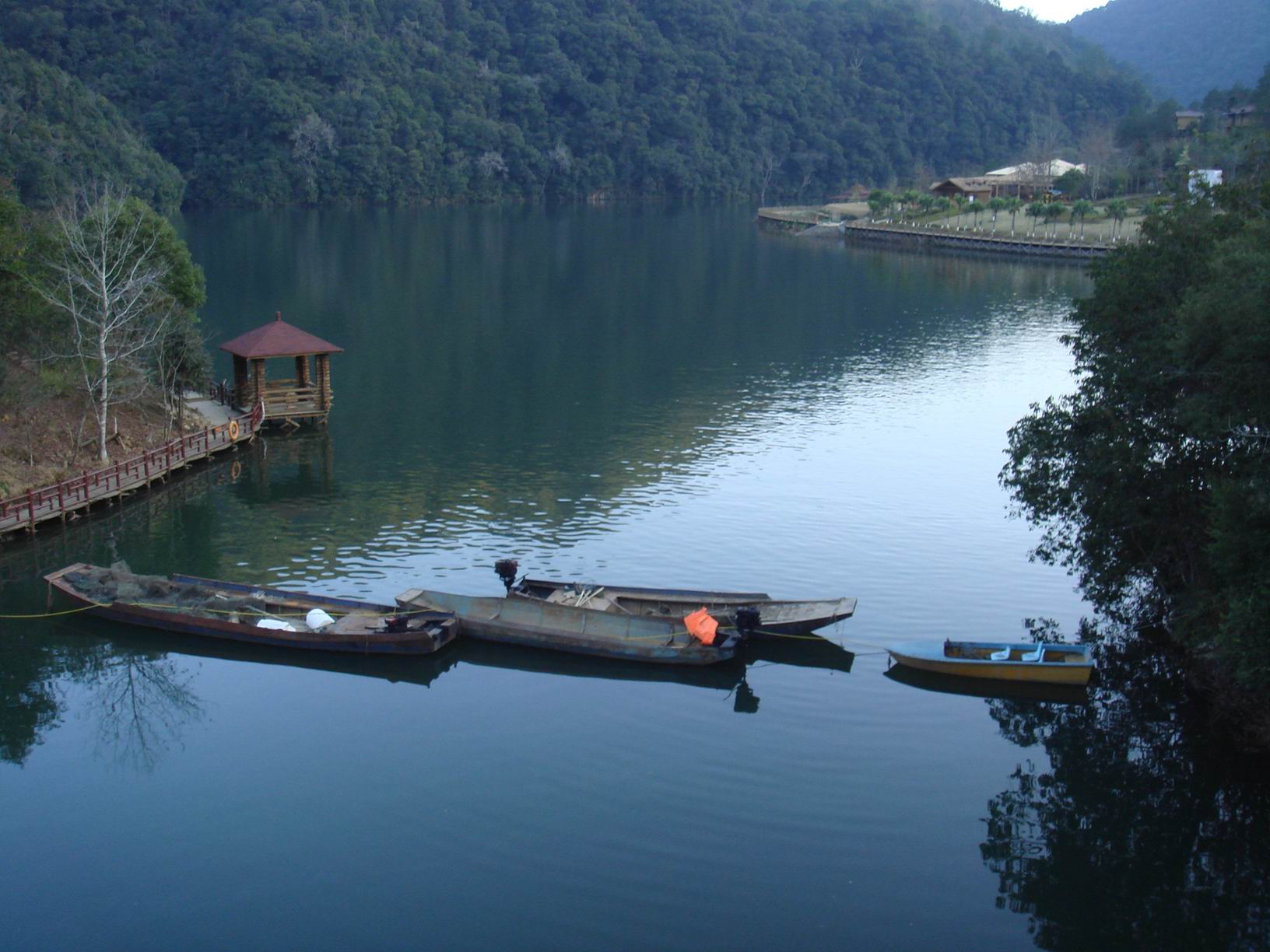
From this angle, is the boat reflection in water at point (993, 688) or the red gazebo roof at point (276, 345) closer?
the boat reflection in water at point (993, 688)

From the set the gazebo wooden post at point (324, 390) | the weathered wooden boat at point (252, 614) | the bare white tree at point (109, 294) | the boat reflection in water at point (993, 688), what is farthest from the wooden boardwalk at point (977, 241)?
the weathered wooden boat at point (252, 614)

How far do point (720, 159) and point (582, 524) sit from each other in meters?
162

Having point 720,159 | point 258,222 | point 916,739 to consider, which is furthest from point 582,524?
point 720,159

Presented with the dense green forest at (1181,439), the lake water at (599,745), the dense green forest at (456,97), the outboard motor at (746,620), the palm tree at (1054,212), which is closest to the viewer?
the lake water at (599,745)

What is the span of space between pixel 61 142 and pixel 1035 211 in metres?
96.0

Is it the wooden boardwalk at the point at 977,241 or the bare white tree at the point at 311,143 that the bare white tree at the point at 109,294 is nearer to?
the wooden boardwalk at the point at 977,241

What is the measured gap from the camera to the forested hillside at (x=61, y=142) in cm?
9931

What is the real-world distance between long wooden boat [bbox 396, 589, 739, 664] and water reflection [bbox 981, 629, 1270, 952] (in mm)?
Answer: 7059

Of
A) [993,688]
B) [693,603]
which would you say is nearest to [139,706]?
[693,603]

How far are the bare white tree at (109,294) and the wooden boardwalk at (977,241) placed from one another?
298 ft

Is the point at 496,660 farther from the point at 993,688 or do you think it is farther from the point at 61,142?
the point at 61,142

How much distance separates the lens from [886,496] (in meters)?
41.7

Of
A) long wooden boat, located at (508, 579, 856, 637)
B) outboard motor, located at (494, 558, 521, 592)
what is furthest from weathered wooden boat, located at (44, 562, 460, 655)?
long wooden boat, located at (508, 579, 856, 637)

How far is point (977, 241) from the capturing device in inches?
4961
